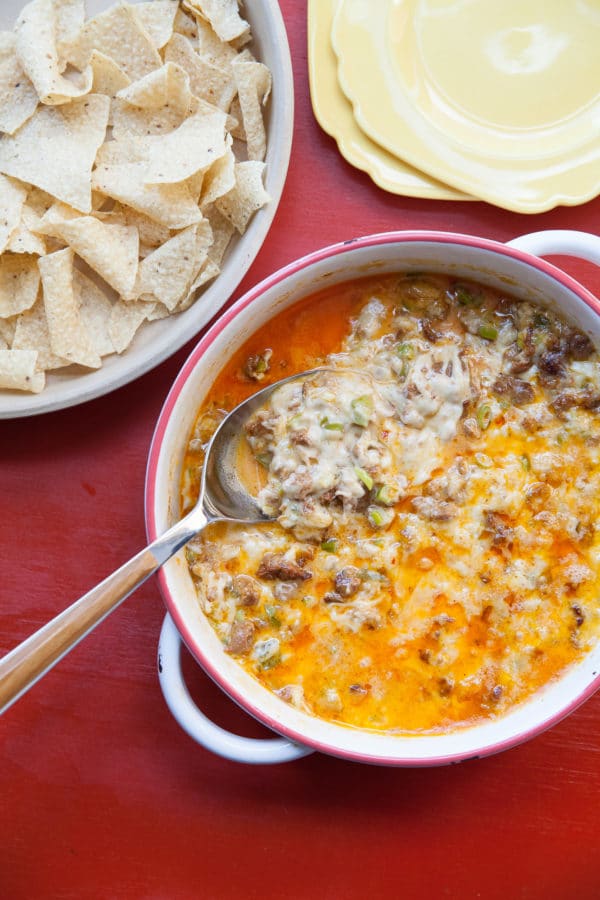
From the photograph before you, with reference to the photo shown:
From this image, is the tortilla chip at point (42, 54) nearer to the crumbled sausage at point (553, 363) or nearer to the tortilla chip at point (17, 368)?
the tortilla chip at point (17, 368)

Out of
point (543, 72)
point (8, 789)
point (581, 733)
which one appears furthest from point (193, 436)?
point (543, 72)

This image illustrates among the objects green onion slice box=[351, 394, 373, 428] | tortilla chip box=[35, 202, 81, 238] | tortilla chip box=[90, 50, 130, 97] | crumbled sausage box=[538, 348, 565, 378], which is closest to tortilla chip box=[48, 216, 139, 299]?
tortilla chip box=[35, 202, 81, 238]

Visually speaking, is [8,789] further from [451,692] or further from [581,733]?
[581,733]

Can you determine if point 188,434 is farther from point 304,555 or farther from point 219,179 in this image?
point 219,179

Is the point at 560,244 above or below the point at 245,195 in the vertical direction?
above

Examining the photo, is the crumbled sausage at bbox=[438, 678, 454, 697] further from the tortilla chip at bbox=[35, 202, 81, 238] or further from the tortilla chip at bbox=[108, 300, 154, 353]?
the tortilla chip at bbox=[35, 202, 81, 238]

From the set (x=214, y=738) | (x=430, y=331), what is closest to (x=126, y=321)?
(x=430, y=331)

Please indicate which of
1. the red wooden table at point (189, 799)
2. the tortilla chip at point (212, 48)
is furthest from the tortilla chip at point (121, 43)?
the red wooden table at point (189, 799)
